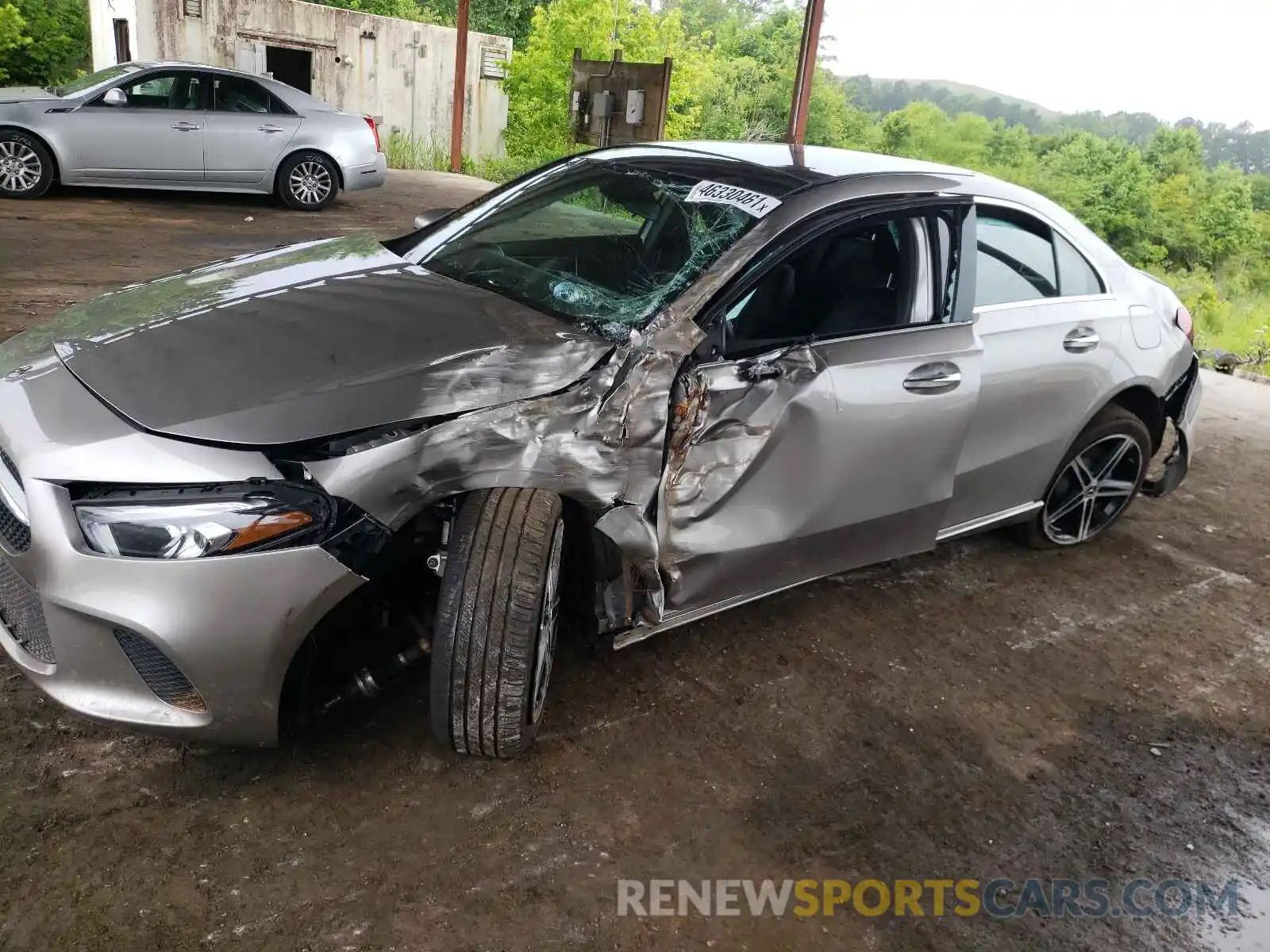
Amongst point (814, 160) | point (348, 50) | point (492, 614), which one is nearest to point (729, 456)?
point (492, 614)

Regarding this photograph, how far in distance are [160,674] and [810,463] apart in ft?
5.78

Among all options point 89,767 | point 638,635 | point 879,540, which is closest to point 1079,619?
point 879,540

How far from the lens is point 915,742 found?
2.92m

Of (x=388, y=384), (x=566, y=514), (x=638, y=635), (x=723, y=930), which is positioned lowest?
(x=723, y=930)

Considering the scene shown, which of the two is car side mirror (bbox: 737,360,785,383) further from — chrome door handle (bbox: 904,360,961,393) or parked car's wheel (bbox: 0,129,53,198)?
parked car's wheel (bbox: 0,129,53,198)

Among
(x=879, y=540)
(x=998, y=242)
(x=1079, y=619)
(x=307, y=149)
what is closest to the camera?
(x=879, y=540)

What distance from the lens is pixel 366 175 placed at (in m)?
10.5

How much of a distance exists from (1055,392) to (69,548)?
10.3 ft

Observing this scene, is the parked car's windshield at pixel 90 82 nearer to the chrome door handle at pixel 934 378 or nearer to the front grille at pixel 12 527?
the front grille at pixel 12 527

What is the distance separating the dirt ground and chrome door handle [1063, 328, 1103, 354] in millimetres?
979

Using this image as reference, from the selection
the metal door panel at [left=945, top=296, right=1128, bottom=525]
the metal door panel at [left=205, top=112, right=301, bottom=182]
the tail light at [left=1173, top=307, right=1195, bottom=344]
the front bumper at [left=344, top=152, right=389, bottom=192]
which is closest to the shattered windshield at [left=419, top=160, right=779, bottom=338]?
the metal door panel at [left=945, top=296, right=1128, bottom=525]

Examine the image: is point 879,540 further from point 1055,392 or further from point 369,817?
point 369,817

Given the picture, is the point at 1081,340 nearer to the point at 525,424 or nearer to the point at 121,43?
the point at 525,424

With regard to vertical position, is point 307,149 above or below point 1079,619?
above
